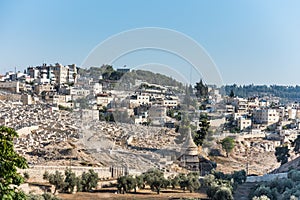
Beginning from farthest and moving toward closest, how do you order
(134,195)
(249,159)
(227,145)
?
(227,145), (249,159), (134,195)

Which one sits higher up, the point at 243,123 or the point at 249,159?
the point at 243,123

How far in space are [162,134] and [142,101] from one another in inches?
123

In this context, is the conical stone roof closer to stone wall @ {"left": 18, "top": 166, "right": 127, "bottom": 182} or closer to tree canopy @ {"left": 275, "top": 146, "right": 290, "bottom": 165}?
stone wall @ {"left": 18, "top": 166, "right": 127, "bottom": 182}

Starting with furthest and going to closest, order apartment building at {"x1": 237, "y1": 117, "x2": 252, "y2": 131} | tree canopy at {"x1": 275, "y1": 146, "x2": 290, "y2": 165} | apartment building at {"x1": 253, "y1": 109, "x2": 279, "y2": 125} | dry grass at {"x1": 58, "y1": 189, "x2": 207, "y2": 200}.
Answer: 1. apartment building at {"x1": 253, "y1": 109, "x2": 279, "y2": 125}
2. apartment building at {"x1": 237, "y1": 117, "x2": 252, "y2": 131}
3. tree canopy at {"x1": 275, "y1": 146, "x2": 290, "y2": 165}
4. dry grass at {"x1": 58, "y1": 189, "x2": 207, "y2": 200}

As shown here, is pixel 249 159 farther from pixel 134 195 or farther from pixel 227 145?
pixel 134 195

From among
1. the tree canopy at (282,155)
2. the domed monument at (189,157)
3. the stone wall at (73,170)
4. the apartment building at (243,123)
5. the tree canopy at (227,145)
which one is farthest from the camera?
the apartment building at (243,123)

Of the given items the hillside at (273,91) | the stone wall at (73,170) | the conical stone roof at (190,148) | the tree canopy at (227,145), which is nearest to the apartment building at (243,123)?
the tree canopy at (227,145)

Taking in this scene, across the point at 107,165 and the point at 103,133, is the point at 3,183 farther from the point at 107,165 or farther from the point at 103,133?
the point at 103,133

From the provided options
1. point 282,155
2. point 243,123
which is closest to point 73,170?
point 282,155

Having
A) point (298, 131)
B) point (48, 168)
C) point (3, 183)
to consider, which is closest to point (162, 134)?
point (48, 168)

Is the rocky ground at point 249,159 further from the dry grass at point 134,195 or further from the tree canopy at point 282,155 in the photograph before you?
the dry grass at point 134,195

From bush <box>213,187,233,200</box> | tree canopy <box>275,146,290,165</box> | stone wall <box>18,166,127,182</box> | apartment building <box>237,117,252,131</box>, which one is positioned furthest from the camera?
apartment building <box>237,117,252,131</box>

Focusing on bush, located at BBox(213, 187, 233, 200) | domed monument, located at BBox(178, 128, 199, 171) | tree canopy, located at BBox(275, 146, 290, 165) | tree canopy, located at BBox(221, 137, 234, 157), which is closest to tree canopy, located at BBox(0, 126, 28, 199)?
bush, located at BBox(213, 187, 233, 200)

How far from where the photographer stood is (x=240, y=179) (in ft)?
48.5
